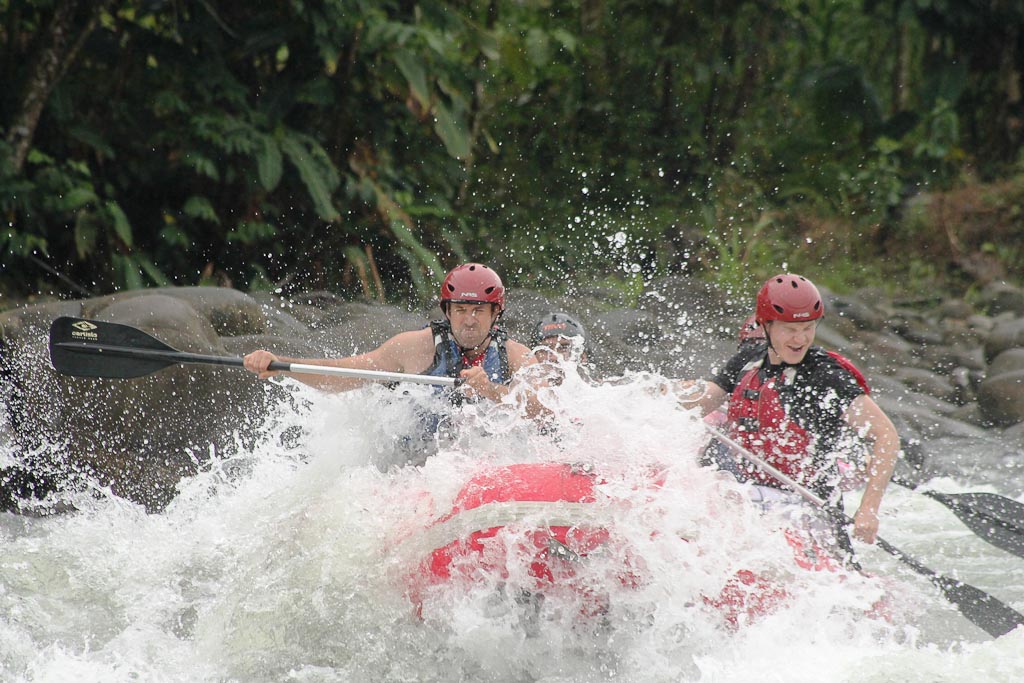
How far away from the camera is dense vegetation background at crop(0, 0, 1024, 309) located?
9.23 m

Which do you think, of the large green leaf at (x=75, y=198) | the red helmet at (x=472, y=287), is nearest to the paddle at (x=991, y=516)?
the red helmet at (x=472, y=287)

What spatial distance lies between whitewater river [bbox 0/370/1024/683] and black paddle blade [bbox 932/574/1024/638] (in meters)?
0.11

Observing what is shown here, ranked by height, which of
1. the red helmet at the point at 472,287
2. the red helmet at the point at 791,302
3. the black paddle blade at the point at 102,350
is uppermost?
the red helmet at the point at 791,302

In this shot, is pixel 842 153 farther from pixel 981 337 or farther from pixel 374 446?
pixel 374 446

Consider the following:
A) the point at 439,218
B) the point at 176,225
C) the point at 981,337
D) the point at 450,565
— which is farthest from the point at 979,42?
the point at 450,565

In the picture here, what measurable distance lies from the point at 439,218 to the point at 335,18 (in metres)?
2.29

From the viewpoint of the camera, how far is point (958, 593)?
459cm

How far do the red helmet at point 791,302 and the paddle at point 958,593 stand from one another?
Answer: 0.53m

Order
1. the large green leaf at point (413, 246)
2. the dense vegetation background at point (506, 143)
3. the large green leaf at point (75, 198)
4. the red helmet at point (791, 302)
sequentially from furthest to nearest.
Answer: the large green leaf at point (413, 246)
the dense vegetation background at point (506, 143)
the large green leaf at point (75, 198)
the red helmet at point (791, 302)

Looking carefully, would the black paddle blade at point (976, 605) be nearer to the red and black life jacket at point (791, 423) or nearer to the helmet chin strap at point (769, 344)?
the red and black life jacket at point (791, 423)

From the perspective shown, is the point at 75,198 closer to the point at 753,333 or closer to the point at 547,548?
the point at 753,333

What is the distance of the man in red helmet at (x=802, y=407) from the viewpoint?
4438 millimetres

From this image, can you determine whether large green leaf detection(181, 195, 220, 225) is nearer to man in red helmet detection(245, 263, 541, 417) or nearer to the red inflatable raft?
man in red helmet detection(245, 263, 541, 417)

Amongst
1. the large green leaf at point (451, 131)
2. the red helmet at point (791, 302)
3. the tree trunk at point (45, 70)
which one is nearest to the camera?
the red helmet at point (791, 302)
